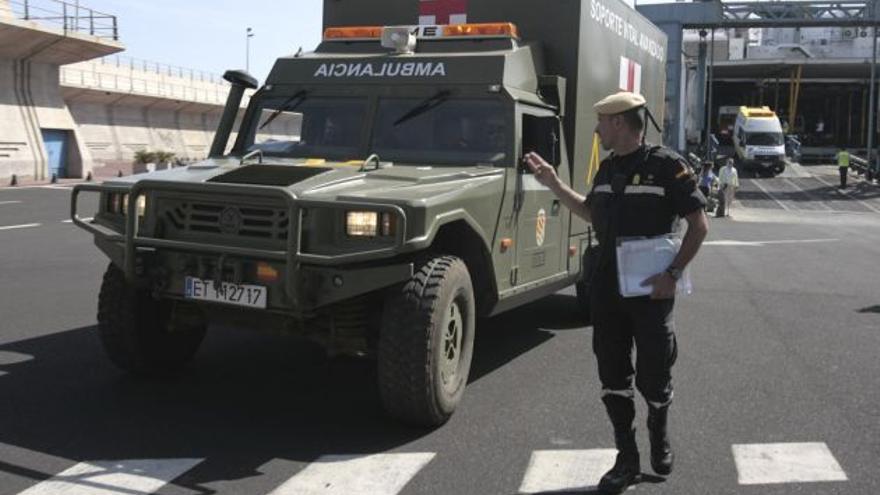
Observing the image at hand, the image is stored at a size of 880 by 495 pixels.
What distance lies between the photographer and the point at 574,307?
9.12 metres

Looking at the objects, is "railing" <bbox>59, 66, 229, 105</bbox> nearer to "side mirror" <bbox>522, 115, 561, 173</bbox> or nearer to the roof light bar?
the roof light bar

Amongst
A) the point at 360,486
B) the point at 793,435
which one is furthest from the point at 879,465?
the point at 360,486

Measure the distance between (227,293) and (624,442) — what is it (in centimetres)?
227

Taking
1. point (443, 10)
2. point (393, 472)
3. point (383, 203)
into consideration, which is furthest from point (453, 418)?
point (443, 10)

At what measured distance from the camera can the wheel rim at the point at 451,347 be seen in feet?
16.1

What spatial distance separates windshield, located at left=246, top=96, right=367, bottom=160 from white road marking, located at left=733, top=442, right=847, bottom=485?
10.6 feet

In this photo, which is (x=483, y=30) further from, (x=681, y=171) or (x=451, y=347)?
(x=681, y=171)

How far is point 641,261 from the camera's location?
13.1 feet

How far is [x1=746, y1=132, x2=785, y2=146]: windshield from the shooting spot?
152ft

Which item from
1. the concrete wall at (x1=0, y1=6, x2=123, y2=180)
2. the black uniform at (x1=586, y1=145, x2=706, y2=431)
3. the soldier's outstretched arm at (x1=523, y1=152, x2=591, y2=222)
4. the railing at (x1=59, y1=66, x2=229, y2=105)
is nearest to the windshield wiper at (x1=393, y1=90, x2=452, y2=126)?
the soldier's outstretched arm at (x1=523, y1=152, x2=591, y2=222)

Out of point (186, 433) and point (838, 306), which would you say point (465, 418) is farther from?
point (838, 306)

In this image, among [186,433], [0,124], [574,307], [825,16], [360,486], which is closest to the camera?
[360,486]

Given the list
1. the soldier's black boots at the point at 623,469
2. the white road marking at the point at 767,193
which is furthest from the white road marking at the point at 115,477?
the white road marking at the point at 767,193

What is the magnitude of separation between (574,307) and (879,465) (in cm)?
477
